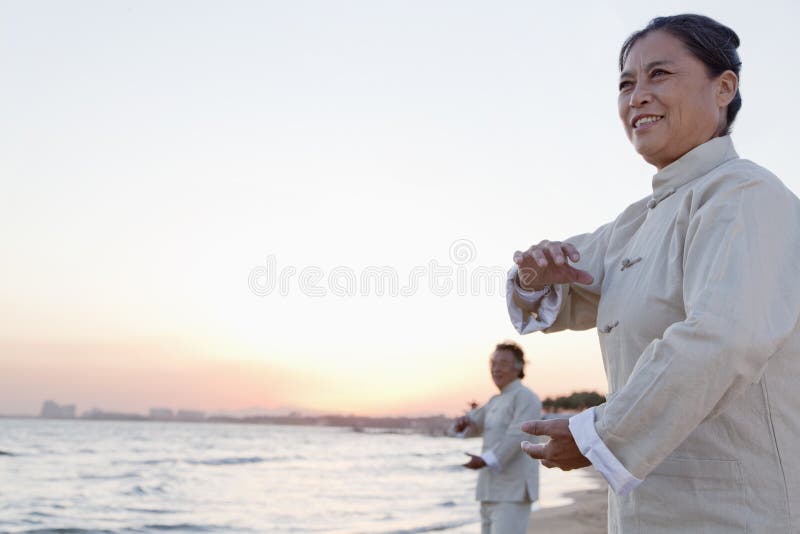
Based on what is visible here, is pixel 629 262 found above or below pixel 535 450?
above

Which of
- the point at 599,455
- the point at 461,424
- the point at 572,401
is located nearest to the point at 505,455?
the point at 461,424

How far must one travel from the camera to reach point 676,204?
5.08 feet

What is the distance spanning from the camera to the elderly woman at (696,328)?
1.17 m

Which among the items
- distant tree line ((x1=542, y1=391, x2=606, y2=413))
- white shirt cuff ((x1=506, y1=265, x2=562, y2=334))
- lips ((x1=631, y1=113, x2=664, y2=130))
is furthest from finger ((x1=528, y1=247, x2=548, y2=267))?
distant tree line ((x1=542, y1=391, x2=606, y2=413))

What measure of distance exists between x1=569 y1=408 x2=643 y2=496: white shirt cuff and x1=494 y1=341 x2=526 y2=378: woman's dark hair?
5873 millimetres

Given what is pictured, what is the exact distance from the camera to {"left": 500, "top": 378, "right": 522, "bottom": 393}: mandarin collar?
6.97 m

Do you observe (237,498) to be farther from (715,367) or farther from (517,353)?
(715,367)

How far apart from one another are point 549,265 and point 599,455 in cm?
63

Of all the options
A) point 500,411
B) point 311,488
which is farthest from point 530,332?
point 311,488

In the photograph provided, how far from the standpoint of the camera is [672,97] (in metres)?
1.57

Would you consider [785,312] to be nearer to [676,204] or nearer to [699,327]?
[699,327]

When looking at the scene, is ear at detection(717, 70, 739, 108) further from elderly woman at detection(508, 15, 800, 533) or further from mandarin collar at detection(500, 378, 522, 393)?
mandarin collar at detection(500, 378, 522, 393)

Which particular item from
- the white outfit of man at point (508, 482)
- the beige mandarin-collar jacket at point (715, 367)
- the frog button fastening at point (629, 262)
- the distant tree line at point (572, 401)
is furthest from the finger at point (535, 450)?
the distant tree line at point (572, 401)

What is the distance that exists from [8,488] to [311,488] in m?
7.69
